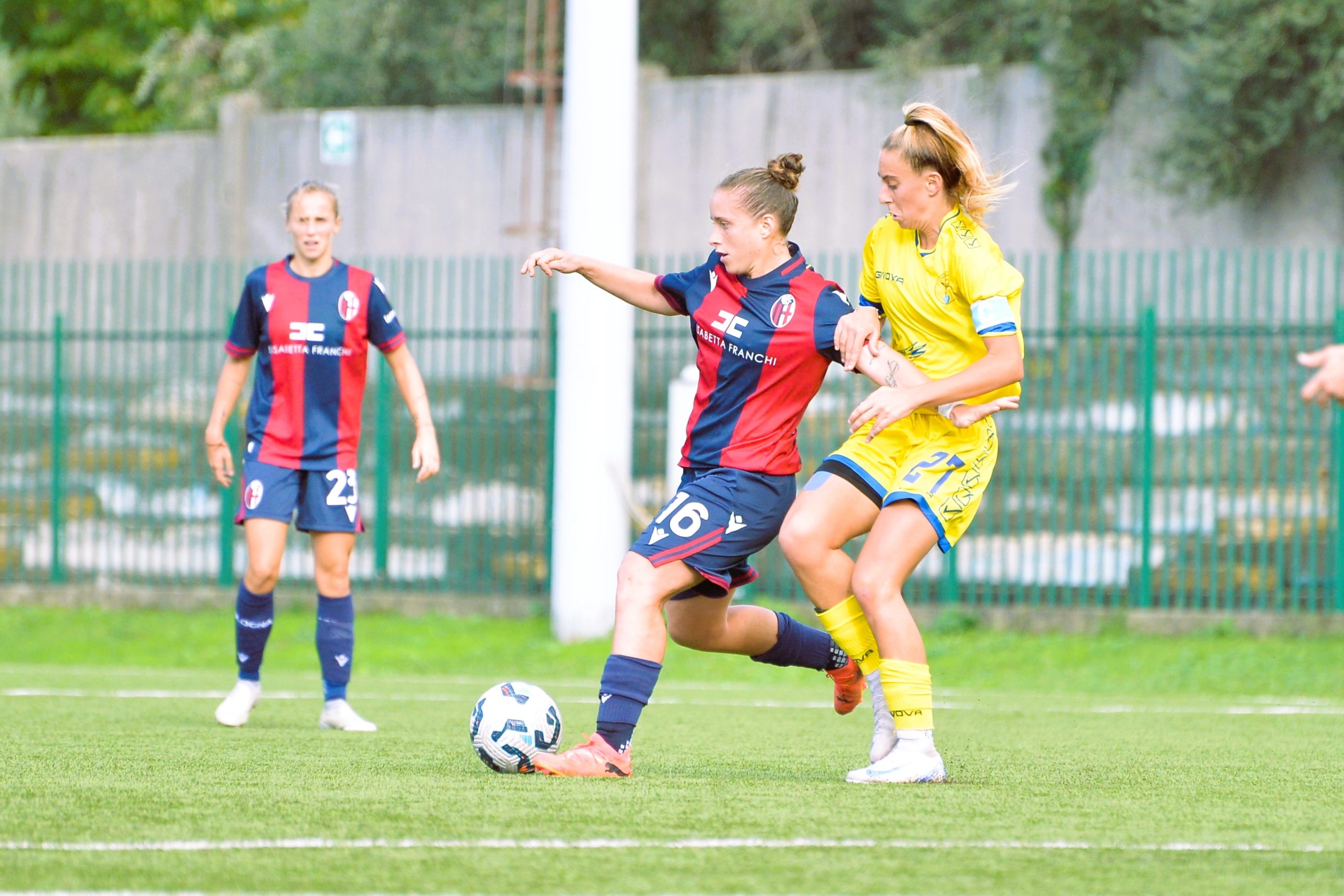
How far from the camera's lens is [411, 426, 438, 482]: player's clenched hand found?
621 centimetres

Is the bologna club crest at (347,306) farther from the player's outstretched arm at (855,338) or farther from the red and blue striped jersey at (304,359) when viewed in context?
the player's outstretched arm at (855,338)

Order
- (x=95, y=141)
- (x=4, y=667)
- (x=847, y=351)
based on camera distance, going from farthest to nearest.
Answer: (x=95, y=141) < (x=4, y=667) < (x=847, y=351)

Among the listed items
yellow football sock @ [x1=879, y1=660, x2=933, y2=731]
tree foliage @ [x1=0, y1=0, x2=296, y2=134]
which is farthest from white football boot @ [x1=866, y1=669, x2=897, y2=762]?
tree foliage @ [x1=0, y1=0, x2=296, y2=134]

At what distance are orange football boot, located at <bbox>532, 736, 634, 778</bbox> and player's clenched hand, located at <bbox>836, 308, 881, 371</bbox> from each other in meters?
1.27

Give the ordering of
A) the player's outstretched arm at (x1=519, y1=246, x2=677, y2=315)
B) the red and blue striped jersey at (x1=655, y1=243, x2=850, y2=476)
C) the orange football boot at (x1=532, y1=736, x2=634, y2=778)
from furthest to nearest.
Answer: the player's outstretched arm at (x1=519, y1=246, x2=677, y2=315), the red and blue striped jersey at (x1=655, y1=243, x2=850, y2=476), the orange football boot at (x1=532, y1=736, x2=634, y2=778)

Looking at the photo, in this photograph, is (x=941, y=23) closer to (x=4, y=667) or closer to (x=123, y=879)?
(x=4, y=667)

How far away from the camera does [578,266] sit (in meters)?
4.97

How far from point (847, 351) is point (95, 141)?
573 inches

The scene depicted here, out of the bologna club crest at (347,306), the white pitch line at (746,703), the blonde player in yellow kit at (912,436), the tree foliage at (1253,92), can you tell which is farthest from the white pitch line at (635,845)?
the tree foliage at (1253,92)

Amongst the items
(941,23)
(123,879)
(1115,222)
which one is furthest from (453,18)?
(123,879)

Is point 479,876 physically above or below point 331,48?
below

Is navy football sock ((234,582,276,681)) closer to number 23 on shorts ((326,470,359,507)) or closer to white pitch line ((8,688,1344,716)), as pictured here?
number 23 on shorts ((326,470,359,507))

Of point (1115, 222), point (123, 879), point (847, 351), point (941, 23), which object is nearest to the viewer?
point (123, 879)

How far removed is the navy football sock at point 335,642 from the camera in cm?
635
